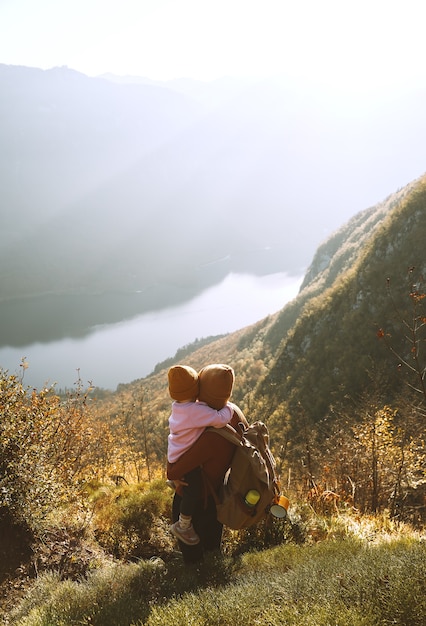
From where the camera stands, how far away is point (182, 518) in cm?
299

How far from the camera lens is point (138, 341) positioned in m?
107

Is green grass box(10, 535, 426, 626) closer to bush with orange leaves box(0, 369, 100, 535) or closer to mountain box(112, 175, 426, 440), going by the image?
bush with orange leaves box(0, 369, 100, 535)

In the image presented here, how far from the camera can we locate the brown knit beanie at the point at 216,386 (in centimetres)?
302

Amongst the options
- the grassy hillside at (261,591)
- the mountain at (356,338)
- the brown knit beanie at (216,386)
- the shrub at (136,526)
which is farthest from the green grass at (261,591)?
the mountain at (356,338)

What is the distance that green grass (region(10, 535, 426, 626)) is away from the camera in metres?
1.85

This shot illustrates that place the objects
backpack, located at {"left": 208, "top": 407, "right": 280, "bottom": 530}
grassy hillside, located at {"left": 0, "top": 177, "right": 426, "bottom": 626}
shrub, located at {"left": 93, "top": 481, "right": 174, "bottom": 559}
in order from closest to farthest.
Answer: grassy hillside, located at {"left": 0, "top": 177, "right": 426, "bottom": 626}
backpack, located at {"left": 208, "top": 407, "right": 280, "bottom": 530}
shrub, located at {"left": 93, "top": 481, "right": 174, "bottom": 559}

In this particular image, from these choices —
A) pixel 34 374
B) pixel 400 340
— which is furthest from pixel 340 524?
pixel 34 374

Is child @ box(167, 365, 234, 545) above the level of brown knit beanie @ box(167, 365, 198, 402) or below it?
below

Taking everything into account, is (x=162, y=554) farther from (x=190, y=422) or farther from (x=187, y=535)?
(x=190, y=422)

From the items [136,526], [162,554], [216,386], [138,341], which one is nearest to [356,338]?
[136,526]

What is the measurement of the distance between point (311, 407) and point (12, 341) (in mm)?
113152

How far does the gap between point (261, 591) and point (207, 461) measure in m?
0.96

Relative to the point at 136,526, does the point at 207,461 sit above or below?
above

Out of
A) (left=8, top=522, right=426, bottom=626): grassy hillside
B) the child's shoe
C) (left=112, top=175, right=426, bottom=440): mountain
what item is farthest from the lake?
the child's shoe
